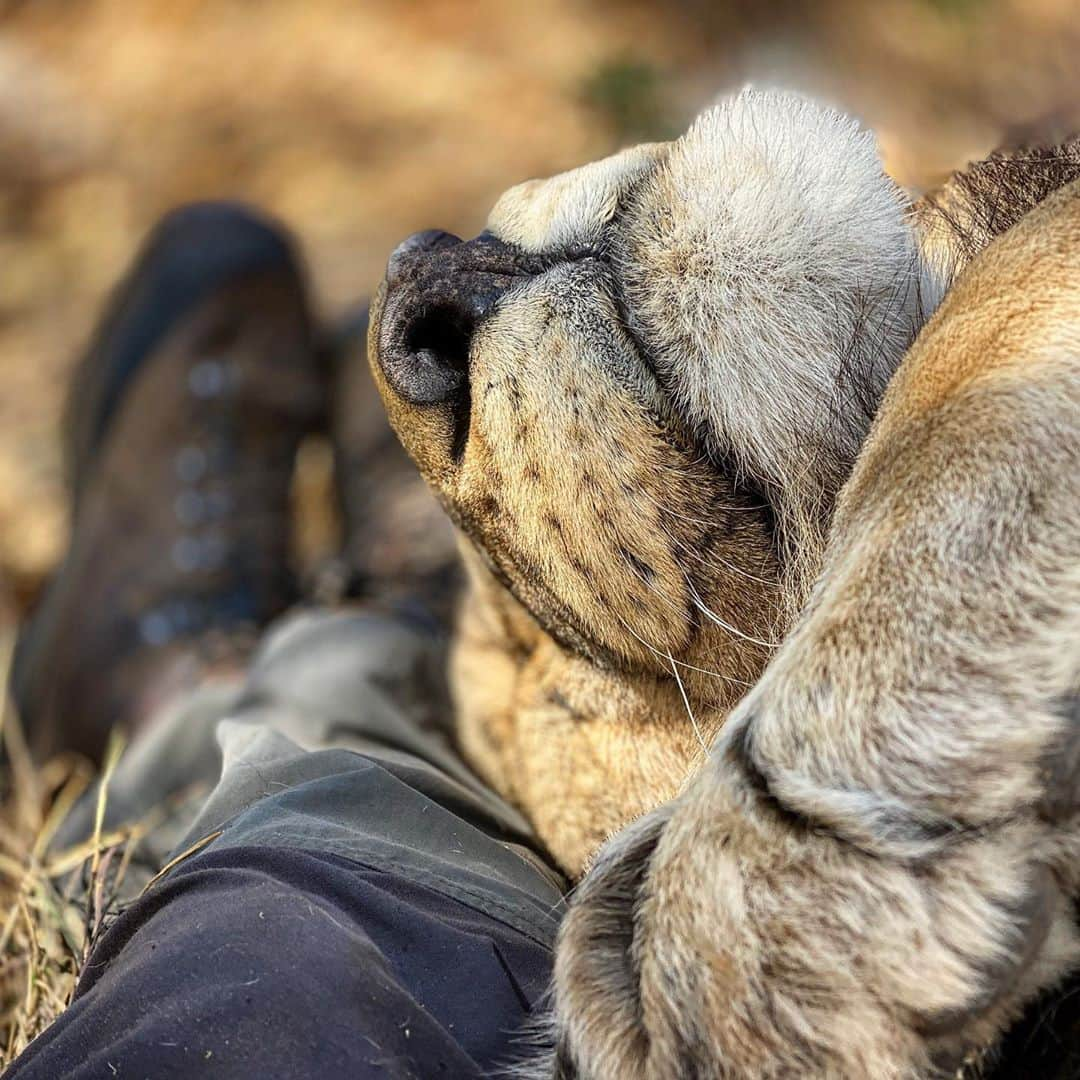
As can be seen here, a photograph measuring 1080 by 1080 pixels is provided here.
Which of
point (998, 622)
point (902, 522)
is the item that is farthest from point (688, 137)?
point (998, 622)

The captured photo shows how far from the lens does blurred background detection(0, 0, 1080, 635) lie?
3.67 meters

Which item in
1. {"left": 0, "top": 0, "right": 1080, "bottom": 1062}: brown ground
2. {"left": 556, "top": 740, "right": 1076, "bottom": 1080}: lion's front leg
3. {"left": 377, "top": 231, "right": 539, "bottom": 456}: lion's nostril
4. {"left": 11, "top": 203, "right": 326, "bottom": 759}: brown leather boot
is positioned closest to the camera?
{"left": 556, "top": 740, "right": 1076, "bottom": 1080}: lion's front leg

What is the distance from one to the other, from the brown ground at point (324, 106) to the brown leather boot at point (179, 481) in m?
0.61

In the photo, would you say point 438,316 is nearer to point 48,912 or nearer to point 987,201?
point 987,201

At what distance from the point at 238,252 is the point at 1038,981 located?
99.9 inches

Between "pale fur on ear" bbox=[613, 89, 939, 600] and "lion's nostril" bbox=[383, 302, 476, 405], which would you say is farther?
"lion's nostril" bbox=[383, 302, 476, 405]

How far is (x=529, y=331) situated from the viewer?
1.16 meters

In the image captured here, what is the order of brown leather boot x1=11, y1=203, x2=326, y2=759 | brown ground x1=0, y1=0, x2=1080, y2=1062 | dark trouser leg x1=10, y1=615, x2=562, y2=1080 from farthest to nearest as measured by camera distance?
brown ground x1=0, y1=0, x2=1080, y2=1062 < brown leather boot x1=11, y1=203, x2=326, y2=759 < dark trouser leg x1=10, y1=615, x2=562, y2=1080

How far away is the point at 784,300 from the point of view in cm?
110

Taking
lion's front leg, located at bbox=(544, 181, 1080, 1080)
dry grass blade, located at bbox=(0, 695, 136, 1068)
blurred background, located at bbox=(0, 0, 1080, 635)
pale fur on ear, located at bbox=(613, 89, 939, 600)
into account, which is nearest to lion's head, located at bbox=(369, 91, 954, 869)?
pale fur on ear, located at bbox=(613, 89, 939, 600)

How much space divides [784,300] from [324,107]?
339 cm

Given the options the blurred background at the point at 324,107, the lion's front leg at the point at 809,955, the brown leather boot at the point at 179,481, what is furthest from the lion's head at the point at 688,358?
the blurred background at the point at 324,107

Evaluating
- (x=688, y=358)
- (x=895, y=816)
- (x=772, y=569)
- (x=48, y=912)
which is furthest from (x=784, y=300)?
(x=48, y=912)

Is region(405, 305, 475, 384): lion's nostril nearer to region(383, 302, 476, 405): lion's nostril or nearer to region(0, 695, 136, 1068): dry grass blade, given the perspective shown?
region(383, 302, 476, 405): lion's nostril
